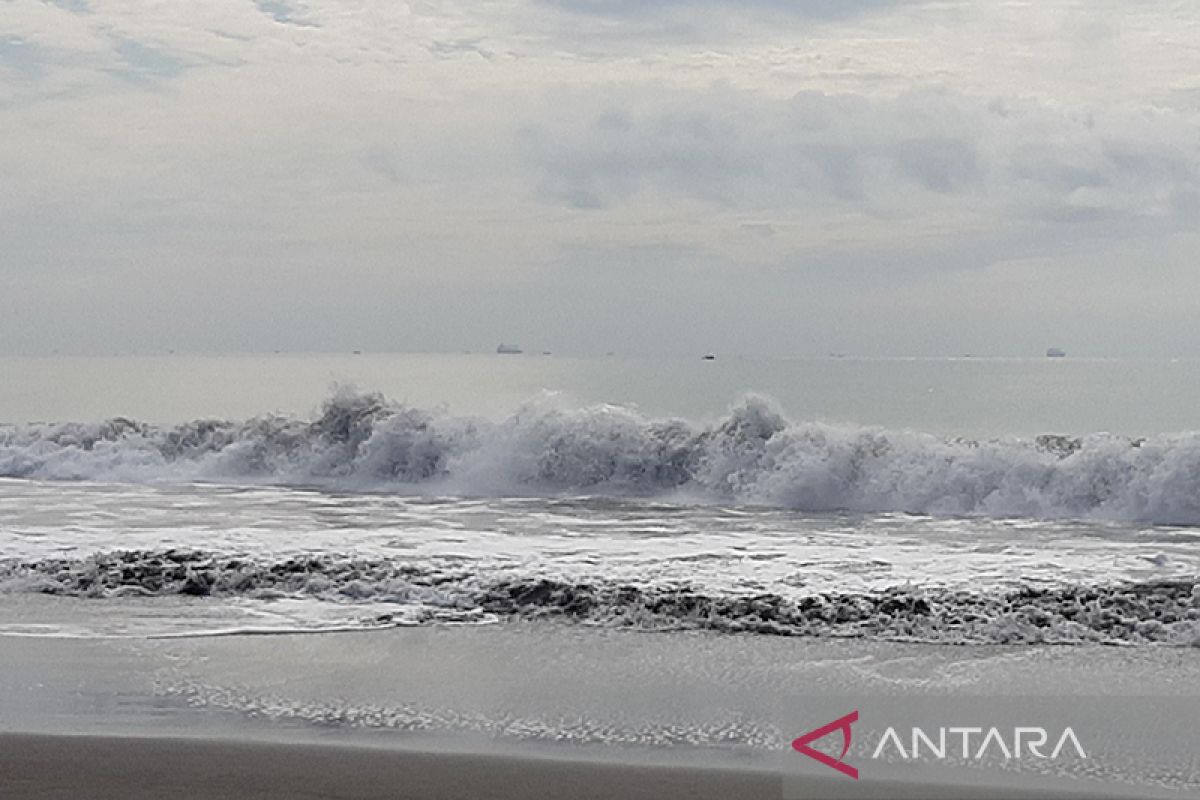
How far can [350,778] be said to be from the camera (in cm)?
527

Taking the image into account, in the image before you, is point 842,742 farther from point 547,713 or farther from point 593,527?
point 593,527

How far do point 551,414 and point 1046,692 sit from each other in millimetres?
14275

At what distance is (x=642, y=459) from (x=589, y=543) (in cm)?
721

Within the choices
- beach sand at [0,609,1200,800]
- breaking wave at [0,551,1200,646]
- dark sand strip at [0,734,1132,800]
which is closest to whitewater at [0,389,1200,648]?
breaking wave at [0,551,1200,646]

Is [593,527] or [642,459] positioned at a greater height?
[642,459]

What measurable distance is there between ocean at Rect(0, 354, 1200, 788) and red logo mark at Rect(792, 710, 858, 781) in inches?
7.1

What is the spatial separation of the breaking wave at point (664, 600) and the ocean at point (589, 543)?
30mm

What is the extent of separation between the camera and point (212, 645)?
26.0 feet

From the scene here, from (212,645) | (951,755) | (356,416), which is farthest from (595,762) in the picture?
(356,416)

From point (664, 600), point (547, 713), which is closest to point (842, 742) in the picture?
point (547, 713)

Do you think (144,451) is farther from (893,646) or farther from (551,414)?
(893,646)

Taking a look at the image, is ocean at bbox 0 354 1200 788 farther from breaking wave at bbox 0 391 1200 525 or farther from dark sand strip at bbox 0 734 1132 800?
dark sand strip at bbox 0 734 1132 800

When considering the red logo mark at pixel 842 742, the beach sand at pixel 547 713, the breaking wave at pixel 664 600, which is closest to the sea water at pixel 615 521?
the breaking wave at pixel 664 600

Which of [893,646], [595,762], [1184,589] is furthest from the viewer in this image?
[1184,589]
